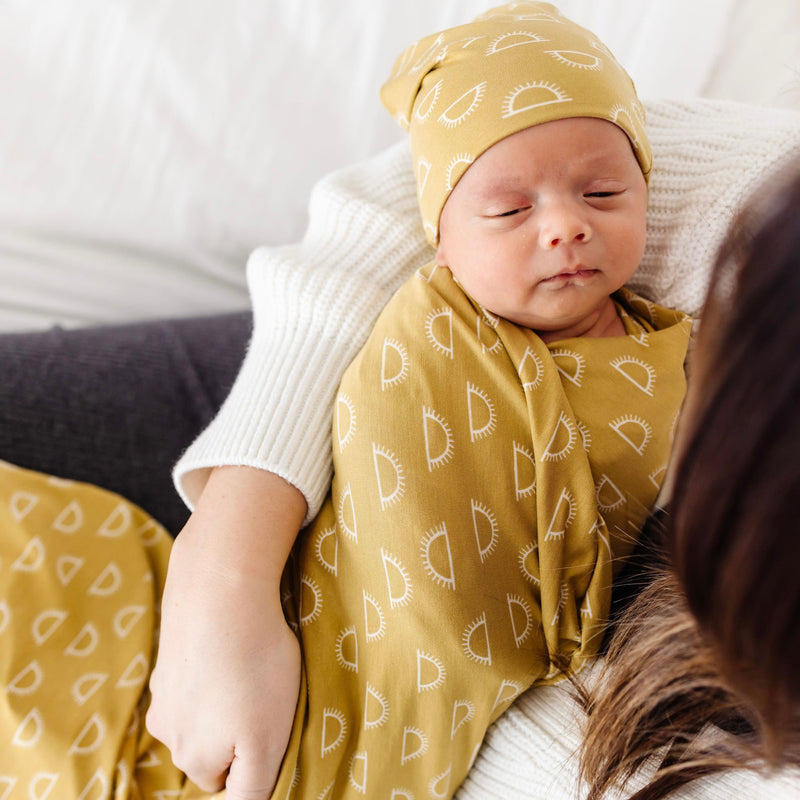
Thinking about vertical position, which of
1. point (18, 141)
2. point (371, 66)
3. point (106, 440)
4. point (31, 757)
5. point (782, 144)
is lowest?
point (31, 757)

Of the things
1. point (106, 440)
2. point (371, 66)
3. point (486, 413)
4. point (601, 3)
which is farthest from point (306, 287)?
point (601, 3)

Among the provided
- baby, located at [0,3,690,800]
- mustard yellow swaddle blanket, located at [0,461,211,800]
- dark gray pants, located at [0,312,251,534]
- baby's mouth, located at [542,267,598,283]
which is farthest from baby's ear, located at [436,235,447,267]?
mustard yellow swaddle blanket, located at [0,461,211,800]

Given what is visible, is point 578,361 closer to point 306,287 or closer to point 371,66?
point 306,287

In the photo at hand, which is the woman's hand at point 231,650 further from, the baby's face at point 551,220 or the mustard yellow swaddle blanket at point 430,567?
the baby's face at point 551,220

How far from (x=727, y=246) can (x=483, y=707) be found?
463mm

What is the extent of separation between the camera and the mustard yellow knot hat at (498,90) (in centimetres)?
72

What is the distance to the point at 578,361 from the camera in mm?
761

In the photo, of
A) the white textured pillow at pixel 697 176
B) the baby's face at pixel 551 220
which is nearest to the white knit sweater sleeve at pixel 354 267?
the white textured pillow at pixel 697 176

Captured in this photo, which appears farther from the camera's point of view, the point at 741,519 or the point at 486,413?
the point at 486,413

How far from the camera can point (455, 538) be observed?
690 millimetres

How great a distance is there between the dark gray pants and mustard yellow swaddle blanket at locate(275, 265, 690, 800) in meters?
0.33

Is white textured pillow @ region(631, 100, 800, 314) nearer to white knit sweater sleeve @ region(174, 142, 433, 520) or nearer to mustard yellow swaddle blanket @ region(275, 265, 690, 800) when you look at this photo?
mustard yellow swaddle blanket @ region(275, 265, 690, 800)

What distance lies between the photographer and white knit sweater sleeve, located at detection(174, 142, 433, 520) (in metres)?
0.76

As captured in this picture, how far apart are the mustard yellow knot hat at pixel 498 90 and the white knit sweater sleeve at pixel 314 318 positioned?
90 mm
